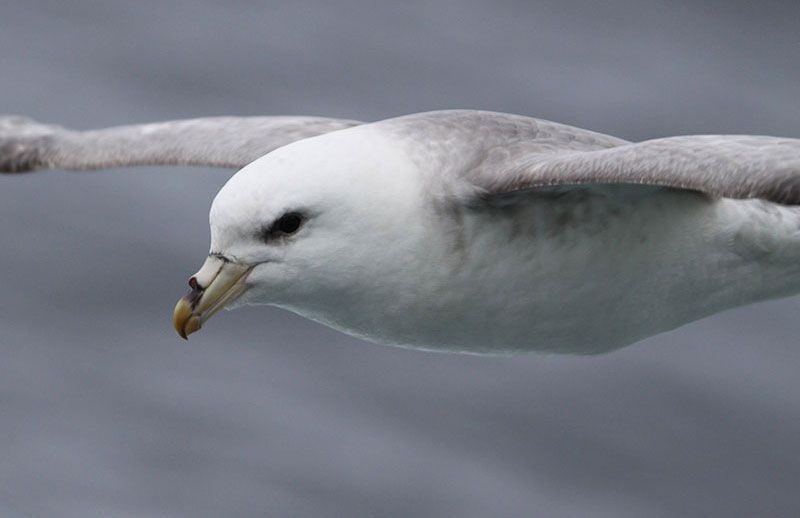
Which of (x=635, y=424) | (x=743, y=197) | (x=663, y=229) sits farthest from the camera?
(x=635, y=424)

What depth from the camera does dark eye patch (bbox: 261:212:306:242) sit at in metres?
7.67

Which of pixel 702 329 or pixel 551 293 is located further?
pixel 702 329

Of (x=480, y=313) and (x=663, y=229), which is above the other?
(x=663, y=229)

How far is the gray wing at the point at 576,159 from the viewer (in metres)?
7.39

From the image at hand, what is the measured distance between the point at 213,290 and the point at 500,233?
57.3 inches

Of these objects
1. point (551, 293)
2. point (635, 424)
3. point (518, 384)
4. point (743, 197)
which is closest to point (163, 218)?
point (518, 384)

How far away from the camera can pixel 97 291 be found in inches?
774

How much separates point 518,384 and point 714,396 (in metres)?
2.14

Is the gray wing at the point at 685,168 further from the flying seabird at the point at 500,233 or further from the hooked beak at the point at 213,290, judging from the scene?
the hooked beak at the point at 213,290

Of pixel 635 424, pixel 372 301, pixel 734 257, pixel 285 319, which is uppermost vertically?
pixel 285 319

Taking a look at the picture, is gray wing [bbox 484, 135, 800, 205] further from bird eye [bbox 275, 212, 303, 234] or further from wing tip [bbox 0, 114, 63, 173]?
wing tip [bbox 0, 114, 63, 173]

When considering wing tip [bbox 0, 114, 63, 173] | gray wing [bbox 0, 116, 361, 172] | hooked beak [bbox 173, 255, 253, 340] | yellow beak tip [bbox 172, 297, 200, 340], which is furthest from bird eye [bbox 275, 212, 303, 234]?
wing tip [bbox 0, 114, 63, 173]

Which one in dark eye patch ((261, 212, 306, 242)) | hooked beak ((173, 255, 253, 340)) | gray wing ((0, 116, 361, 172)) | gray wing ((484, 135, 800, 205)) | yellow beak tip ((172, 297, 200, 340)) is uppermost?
gray wing ((0, 116, 361, 172))

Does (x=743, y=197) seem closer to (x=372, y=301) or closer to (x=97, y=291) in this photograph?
(x=372, y=301)
